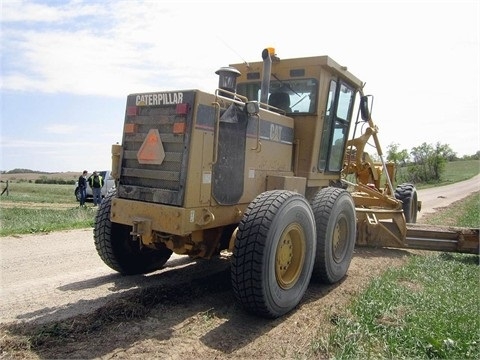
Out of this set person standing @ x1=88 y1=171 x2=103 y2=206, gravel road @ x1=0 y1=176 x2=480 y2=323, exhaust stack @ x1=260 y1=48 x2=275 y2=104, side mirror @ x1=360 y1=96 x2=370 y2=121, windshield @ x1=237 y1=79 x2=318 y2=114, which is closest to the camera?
gravel road @ x1=0 y1=176 x2=480 y2=323

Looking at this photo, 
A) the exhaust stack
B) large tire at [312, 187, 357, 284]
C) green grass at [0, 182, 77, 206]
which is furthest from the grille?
green grass at [0, 182, 77, 206]

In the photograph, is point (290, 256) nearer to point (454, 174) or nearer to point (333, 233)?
point (333, 233)

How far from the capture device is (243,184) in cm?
487

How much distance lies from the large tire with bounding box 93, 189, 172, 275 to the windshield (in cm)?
257

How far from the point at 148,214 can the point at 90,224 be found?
20.1 feet

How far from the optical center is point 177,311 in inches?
170

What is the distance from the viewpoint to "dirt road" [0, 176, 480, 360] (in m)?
3.51

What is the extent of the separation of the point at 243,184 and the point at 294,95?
181cm

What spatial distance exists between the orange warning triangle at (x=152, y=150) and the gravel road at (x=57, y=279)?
152 centimetres

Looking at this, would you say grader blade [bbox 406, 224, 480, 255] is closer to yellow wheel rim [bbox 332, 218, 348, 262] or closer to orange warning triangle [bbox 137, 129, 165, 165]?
yellow wheel rim [bbox 332, 218, 348, 262]

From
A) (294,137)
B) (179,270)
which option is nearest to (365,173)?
(294,137)

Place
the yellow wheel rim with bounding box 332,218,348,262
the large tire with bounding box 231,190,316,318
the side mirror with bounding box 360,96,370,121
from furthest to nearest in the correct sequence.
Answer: the side mirror with bounding box 360,96,370,121 → the yellow wheel rim with bounding box 332,218,348,262 → the large tire with bounding box 231,190,316,318

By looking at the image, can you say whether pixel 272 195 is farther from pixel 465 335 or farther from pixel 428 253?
pixel 428 253

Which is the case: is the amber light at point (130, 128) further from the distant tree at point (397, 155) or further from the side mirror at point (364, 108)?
the distant tree at point (397, 155)
